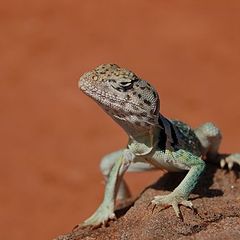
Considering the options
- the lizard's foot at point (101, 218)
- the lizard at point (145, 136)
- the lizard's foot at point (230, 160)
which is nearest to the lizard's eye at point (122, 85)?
the lizard at point (145, 136)

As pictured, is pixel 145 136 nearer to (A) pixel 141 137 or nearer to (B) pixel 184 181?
(A) pixel 141 137

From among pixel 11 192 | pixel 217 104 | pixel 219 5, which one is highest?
pixel 219 5

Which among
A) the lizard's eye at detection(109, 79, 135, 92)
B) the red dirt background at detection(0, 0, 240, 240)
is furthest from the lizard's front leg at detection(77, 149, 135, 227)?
the red dirt background at detection(0, 0, 240, 240)

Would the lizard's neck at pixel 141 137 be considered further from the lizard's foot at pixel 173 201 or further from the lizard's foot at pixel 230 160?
the lizard's foot at pixel 230 160

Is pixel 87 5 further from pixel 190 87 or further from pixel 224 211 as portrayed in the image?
pixel 224 211

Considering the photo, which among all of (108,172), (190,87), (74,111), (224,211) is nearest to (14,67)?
(74,111)

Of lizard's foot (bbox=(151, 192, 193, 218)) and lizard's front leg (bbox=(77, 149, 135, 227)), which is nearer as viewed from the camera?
lizard's foot (bbox=(151, 192, 193, 218))

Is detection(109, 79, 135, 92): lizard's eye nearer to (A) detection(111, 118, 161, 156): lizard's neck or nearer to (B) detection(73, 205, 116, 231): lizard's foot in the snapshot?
(A) detection(111, 118, 161, 156): lizard's neck
